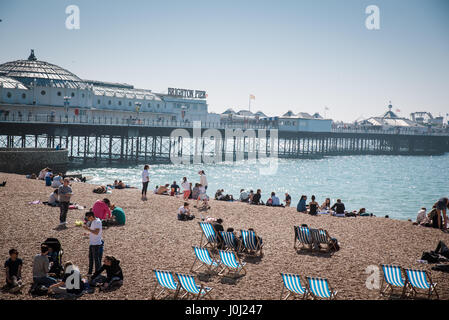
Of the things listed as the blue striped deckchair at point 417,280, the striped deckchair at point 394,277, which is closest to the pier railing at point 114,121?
the striped deckchair at point 394,277

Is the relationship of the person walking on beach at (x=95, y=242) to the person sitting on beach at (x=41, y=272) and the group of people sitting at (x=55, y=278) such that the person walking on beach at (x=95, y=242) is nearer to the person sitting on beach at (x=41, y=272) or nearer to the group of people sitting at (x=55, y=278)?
the group of people sitting at (x=55, y=278)

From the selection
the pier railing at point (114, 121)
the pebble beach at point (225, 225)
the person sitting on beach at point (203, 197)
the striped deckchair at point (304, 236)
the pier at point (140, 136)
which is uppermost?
the pier railing at point (114, 121)

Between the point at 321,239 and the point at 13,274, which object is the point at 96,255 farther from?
the point at 321,239

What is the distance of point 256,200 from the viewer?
1691 cm

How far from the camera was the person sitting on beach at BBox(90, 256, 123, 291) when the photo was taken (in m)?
7.55

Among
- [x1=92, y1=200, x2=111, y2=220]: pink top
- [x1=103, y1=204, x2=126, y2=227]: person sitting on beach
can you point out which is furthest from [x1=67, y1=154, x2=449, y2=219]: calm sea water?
[x1=92, y1=200, x2=111, y2=220]: pink top

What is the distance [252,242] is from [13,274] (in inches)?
182

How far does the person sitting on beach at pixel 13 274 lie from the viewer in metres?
7.16

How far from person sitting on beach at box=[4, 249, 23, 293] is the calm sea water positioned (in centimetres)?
2349

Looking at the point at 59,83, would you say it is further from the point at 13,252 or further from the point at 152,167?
the point at 13,252

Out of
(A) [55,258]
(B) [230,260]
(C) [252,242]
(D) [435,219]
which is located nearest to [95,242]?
(A) [55,258]

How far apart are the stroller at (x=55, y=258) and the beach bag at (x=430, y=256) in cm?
735

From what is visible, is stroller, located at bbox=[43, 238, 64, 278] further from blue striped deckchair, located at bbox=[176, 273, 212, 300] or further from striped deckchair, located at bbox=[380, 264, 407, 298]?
striped deckchair, located at bbox=[380, 264, 407, 298]
